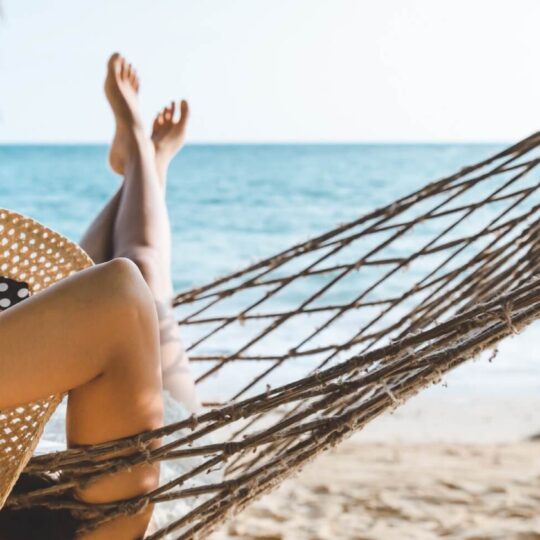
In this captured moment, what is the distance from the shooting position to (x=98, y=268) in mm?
781

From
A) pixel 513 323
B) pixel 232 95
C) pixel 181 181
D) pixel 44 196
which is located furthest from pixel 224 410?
pixel 232 95

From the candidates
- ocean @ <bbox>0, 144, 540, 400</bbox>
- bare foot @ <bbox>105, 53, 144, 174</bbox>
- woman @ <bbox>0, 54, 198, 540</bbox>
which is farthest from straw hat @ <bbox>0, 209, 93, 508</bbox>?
ocean @ <bbox>0, 144, 540, 400</bbox>

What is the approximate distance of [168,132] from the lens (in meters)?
2.03

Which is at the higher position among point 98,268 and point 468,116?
point 468,116

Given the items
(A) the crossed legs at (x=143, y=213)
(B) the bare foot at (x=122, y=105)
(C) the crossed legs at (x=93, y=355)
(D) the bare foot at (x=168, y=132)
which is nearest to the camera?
(C) the crossed legs at (x=93, y=355)

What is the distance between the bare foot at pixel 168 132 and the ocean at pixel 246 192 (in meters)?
2.08

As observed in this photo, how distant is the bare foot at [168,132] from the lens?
1938 millimetres

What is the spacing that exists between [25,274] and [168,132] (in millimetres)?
1171

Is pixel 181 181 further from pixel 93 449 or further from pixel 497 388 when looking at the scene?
pixel 93 449

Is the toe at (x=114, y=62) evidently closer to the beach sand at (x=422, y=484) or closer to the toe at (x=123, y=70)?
the toe at (x=123, y=70)

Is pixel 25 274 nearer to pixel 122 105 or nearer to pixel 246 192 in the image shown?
pixel 122 105

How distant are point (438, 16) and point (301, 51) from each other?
3.00 meters

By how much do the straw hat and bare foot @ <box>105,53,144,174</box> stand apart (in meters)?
0.85

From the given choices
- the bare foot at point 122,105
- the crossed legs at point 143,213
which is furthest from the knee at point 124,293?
the bare foot at point 122,105
